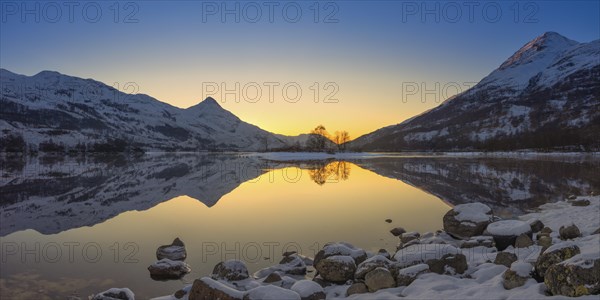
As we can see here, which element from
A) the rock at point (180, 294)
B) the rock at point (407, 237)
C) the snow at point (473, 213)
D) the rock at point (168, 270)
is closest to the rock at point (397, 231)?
the rock at point (407, 237)

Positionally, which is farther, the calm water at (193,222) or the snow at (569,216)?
the snow at (569,216)

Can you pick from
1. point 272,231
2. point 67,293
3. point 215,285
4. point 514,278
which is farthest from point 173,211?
point 514,278

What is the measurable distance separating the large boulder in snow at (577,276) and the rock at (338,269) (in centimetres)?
566

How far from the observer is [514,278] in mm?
9391

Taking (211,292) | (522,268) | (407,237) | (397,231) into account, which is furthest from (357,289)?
(397,231)

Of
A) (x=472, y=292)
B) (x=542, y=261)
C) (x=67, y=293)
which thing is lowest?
(x=67, y=293)

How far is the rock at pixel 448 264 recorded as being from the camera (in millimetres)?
11680

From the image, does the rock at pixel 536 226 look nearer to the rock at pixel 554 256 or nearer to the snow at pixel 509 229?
the snow at pixel 509 229

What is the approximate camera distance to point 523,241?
14.5 m

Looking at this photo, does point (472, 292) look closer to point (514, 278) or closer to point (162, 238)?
point (514, 278)

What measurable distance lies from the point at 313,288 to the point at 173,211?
1810cm

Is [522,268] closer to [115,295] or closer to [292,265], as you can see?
[292,265]

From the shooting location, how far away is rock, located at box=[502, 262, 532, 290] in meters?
9.28

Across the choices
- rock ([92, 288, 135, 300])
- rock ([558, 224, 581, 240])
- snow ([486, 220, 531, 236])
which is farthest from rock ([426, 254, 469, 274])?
rock ([92, 288, 135, 300])
